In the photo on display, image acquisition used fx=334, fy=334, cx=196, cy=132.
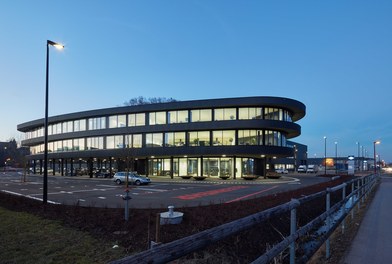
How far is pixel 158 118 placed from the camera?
58.7 metres

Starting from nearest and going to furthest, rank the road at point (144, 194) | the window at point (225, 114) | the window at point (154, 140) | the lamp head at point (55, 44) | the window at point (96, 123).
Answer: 1. the lamp head at point (55, 44)
2. the road at point (144, 194)
3. the window at point (225, 114)
4. the window at point (154, 140)
5. the window at point (96, 123)

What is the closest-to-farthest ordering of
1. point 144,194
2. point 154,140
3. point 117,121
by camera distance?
point 144,194 → point 154,140 → point 117,121

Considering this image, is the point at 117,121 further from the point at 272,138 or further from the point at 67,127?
the point at 272,138

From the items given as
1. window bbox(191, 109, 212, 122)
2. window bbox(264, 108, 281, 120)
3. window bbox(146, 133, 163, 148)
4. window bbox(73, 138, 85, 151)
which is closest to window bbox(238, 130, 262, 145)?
window bbox(264, 108, 281, 120)

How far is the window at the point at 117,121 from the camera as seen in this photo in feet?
205

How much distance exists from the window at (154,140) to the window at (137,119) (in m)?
2.66

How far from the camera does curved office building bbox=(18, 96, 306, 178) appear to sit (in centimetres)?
5238

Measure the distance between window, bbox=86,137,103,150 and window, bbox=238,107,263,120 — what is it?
92.8ft

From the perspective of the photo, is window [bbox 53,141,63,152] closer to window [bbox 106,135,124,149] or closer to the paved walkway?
window [bbox 106,135,124,149]

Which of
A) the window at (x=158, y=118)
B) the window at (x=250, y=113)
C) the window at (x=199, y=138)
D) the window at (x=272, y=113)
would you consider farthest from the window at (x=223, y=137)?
the window at (x=158, y=118)

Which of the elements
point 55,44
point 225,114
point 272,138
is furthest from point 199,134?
point 55,44

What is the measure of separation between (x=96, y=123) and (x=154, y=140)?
14.7m

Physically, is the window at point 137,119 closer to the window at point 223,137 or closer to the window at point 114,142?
the window at point 114,142

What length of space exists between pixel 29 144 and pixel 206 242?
93.9 metres
